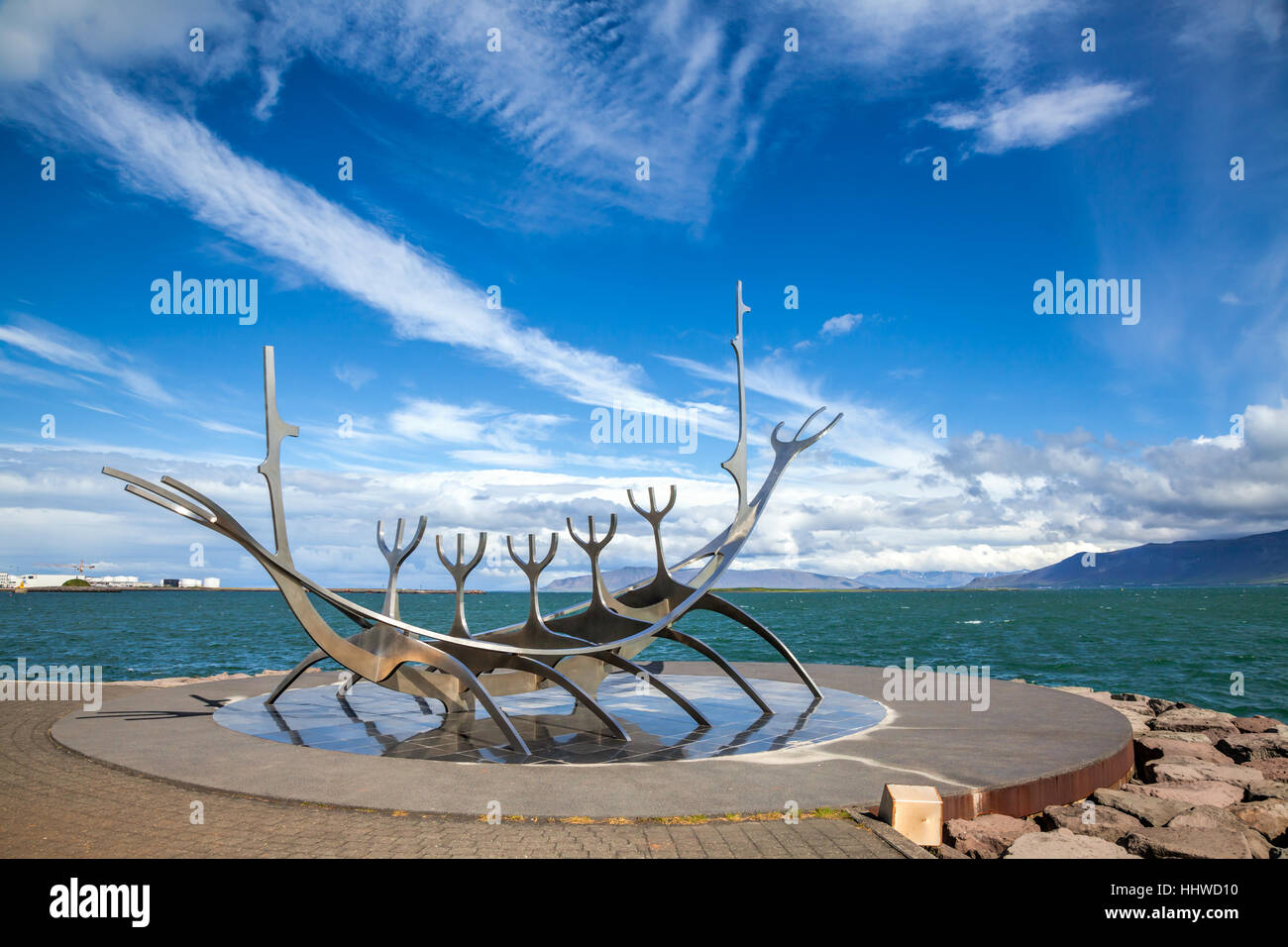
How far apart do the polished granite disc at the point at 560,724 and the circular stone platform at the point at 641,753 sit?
6 cm

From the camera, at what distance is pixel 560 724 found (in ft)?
47.1

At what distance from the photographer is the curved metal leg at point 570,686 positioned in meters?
12.4

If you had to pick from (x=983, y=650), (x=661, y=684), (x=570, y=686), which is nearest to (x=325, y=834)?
(x=570, y=686)

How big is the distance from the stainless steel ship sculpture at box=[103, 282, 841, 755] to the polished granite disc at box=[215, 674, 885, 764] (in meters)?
0.41

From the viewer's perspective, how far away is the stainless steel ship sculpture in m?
12.4

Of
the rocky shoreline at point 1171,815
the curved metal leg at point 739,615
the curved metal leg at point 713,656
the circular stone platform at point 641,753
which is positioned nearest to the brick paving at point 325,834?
the circular stone platform at point 641,753

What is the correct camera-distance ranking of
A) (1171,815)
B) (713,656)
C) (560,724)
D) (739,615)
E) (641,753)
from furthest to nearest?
1. (739,615)
2. (713,656)
3. (560,724)
4. (641,753)
5. (1171,815)

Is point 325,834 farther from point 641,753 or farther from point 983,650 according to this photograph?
point 983,650

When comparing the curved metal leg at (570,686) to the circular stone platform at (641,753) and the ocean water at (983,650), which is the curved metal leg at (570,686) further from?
the ocean water at (983,650)

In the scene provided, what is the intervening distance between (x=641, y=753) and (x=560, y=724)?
10.5 ft

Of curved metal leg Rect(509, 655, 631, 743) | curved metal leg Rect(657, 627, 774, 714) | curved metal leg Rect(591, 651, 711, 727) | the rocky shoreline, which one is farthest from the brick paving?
curved metal leg Rect(657, 627, 774, 714)

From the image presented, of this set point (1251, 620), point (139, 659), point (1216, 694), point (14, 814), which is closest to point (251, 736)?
point (14, 814)

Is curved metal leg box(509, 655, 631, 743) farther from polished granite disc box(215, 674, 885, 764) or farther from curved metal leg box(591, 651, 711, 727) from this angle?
curved metal leg box(591, 651, 711, 727)

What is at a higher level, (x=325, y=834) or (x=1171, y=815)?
(x=325, y=834)
